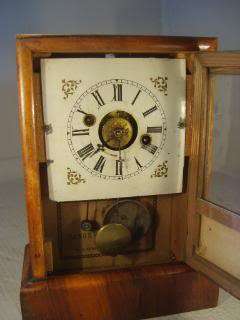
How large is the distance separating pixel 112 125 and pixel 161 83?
0.52ft

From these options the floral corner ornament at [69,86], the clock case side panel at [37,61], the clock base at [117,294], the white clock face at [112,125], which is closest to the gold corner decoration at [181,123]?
the white clock face at [112,125]

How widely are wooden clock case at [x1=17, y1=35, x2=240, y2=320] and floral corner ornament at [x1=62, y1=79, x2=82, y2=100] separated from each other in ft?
0.20

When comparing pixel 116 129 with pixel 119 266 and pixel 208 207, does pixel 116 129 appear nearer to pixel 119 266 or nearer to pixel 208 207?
pixel 208 207

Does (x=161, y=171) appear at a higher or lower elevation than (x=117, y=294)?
higher

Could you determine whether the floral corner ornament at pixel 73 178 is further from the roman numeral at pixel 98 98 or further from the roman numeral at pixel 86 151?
the roman numeral at pixel 98 98

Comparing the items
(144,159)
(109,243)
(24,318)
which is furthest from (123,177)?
(24,318)

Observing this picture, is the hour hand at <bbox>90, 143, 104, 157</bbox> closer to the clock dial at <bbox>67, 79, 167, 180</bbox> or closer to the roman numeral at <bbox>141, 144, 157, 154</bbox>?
the clock dial at <bbox>67, 79, 167, 180</bbox>

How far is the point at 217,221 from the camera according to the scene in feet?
2.75

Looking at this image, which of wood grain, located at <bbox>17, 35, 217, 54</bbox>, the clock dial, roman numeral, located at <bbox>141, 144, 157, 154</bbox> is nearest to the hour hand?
the clock dial

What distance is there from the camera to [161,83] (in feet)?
2.87

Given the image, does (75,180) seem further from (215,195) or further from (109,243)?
(215,195)

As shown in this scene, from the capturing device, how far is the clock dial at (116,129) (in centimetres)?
85

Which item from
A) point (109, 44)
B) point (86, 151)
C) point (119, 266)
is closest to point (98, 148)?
point (86, 151)

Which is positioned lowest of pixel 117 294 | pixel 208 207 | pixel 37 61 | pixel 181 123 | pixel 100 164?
pixel 117 294
